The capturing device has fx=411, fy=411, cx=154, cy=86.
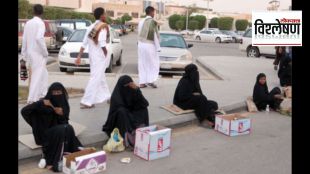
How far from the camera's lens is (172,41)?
559 inches

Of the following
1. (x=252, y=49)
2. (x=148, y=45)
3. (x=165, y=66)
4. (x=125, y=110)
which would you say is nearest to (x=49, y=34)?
(x=165, y=66)

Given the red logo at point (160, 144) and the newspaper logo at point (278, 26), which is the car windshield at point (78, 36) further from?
the red logo at point (160, 144)

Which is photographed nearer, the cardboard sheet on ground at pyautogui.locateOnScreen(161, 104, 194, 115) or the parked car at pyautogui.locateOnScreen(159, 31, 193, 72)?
the cardboard sheet on ground at pyautogui.locateOnScreen(161, 104, 194, 115)

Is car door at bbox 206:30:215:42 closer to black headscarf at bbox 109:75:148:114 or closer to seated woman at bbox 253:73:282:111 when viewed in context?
seated woman at bbox 253:73:282:111

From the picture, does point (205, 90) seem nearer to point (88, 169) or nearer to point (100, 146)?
point (100, 146)

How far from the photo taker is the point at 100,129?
6.26m

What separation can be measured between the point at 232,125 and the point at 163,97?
8.90 ft

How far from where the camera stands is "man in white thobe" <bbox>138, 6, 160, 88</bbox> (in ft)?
31.4

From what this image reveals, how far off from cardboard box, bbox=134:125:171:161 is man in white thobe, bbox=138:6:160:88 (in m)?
4.28

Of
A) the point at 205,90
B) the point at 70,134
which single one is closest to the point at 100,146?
the point at 70,134

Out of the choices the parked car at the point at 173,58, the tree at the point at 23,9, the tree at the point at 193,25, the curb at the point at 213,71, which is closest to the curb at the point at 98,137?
the parked car at the point at 173,58

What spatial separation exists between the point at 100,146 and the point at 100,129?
399mm

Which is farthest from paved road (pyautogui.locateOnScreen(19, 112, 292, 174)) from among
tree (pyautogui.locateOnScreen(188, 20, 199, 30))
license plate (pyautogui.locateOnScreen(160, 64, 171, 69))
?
tree (pyautogui.locateOnScreen(188, 20, 199, 30))

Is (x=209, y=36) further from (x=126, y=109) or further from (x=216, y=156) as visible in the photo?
(x=216, y=156)
